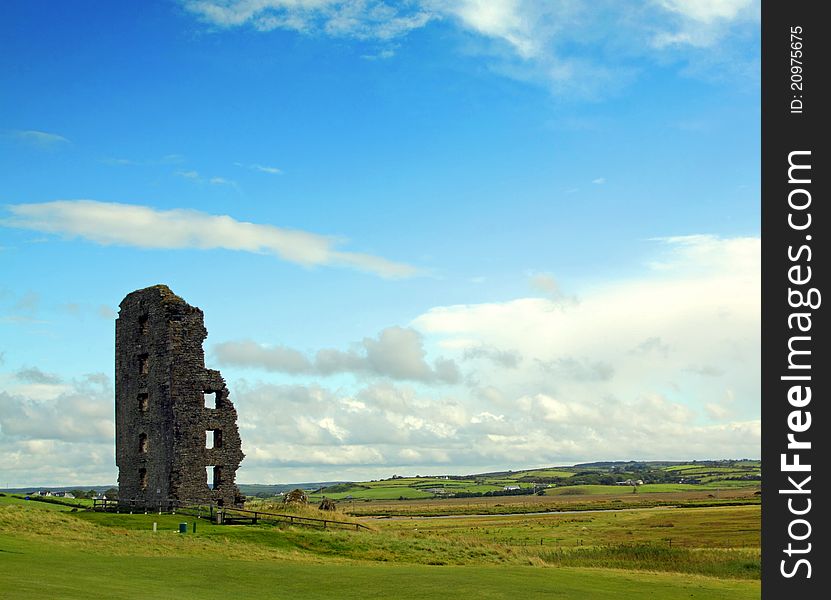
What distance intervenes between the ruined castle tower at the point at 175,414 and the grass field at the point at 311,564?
195 inches

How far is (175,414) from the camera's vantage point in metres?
54.5

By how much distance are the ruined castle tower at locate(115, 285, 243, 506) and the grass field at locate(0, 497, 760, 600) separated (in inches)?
195

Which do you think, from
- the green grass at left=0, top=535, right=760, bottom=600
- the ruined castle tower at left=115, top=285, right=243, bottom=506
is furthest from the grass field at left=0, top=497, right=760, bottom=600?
the ruined castle tower at left=115, top=285, right=243, bottom=506

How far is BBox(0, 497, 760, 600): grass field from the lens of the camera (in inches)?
1128

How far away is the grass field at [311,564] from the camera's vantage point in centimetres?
2866

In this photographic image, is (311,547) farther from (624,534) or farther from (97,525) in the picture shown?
(624,534)

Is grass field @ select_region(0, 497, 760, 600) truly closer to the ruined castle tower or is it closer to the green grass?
the green grass

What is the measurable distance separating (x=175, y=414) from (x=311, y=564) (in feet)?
67.9

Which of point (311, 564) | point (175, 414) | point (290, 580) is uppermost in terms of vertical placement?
point (175, 414)
